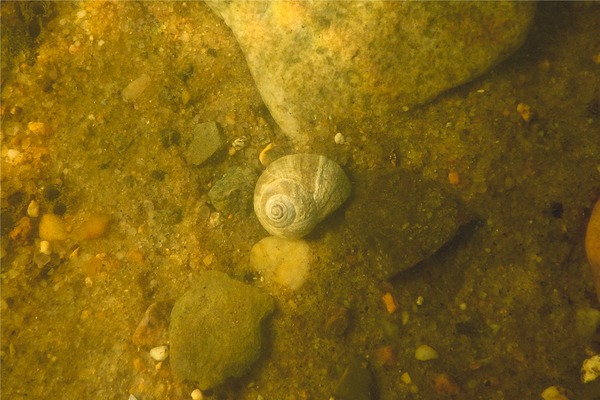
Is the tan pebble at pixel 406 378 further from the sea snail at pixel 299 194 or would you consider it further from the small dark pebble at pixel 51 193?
the small dark pebble at pixel 51 193

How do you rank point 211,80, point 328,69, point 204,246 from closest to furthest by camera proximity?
point 328,69, point 204,246, point 211,80

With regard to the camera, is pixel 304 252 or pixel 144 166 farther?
pixel 144 166

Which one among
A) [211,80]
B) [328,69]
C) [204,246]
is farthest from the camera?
[211,80]

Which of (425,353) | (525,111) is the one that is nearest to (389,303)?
(425,353)

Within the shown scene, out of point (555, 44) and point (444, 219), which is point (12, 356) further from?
point (555, 44)

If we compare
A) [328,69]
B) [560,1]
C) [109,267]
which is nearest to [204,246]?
[109,267]

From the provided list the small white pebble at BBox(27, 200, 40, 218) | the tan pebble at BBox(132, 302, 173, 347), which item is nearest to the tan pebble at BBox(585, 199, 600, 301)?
the tan pebble at BBox(132, 302, 173, 347)

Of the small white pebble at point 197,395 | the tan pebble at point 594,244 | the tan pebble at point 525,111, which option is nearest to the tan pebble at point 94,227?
the small white pebble at point 197,395
